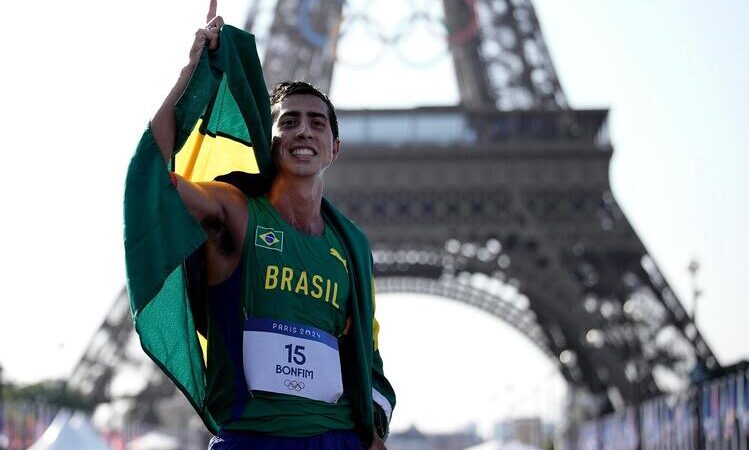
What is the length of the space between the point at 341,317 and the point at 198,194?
55 centimetres

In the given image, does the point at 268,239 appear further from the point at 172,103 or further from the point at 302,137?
the point at 172,103

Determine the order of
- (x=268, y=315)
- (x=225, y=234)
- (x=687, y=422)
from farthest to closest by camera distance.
Answer: (x=687, y=422)
(x=225, y=234)
(x=268, y=315)

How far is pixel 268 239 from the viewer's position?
4254 mm

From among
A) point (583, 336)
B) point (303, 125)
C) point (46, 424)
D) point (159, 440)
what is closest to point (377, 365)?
point (303, 125)

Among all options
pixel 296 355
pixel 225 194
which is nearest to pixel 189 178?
pixel 225 194

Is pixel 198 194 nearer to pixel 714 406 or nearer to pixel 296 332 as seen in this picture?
pixel 296 332

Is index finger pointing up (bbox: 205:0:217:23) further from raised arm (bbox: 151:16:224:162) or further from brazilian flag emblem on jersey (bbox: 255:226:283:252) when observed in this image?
brazilian flag emblem on jersey (bbox: 255:226:283:252)

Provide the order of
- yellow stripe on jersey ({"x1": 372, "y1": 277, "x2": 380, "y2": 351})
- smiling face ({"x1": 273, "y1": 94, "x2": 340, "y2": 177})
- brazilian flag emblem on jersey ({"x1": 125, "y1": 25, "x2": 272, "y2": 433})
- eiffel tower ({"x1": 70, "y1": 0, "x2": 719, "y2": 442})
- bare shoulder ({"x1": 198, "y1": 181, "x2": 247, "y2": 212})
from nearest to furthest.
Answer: brazilian flag emblem on jersey ({"x1": 125, "y1": 25, "x2": 272, "y2": 433}), bare shoulder ({"x1": 198, "y1": 181, "x2": 247, "y2": 212}), smiling face ({"x1": 273, "y1": 94, "x2": 340, "y2": 177}), yellow stripe on jersey ({"x1": 372, "y1": 277, "x2": 380, "y2": 351}), eiffel tower ({"x1": 70, "y1": 0, "x2": 719, "y2": 442})

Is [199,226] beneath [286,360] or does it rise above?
above

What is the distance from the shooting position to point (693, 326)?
38.6 m

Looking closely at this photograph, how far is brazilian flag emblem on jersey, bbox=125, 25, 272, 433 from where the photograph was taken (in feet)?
13.0

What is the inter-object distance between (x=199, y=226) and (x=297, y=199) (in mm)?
420

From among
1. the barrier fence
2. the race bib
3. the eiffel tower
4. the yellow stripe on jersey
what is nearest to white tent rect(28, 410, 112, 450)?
the yellow stripe on jersey

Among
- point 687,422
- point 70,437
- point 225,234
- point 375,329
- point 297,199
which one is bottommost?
point 375,329
